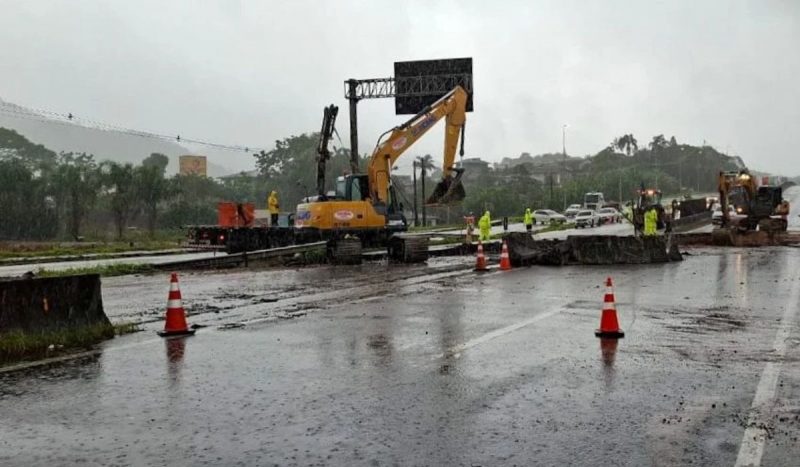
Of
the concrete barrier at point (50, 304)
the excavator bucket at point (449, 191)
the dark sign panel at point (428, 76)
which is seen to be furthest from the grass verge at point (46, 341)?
the dark sign panel at point (428, 76)

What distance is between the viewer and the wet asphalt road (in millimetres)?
5488

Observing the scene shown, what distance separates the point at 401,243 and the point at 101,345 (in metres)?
16.6

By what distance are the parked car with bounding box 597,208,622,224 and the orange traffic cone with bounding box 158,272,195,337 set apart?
56.4m

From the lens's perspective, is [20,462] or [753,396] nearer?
[20,462]


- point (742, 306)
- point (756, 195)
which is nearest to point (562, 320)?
point (742, 306)

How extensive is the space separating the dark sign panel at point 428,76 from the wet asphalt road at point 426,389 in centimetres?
3471

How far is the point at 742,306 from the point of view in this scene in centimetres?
1353

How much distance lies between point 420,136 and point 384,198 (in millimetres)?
2514

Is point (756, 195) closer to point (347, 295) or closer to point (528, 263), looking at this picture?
point (528, 263)

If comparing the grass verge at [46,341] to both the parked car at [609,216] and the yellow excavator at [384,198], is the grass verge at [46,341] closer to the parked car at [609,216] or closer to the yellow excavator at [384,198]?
the yellow excavator at [384,198]

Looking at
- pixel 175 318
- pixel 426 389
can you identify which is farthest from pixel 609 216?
pixel 426 389

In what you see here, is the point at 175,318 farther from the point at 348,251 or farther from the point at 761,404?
the point at 348,251

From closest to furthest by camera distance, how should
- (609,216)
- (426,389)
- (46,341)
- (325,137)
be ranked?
1. (426,389)
2. (46,341)
3. (325,137)
4. (609,216)

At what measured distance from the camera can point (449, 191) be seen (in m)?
27.1
